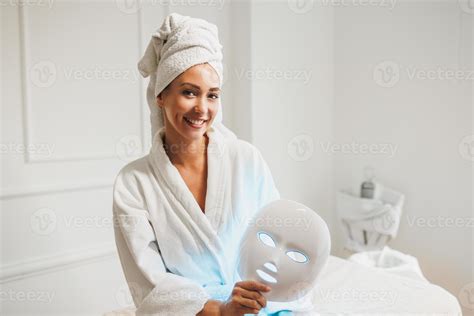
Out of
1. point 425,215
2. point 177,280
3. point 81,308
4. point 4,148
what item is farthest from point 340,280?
point 4,148

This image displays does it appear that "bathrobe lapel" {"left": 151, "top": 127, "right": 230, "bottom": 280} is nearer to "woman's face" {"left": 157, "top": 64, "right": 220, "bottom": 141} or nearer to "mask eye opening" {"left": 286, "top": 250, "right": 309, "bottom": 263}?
"woman's face" {"left": 157, "top": 64, "right": 220, "bottom": 141}

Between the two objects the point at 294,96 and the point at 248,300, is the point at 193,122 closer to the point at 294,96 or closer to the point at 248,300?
the point at 248,300

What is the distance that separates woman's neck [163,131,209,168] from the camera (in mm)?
1068

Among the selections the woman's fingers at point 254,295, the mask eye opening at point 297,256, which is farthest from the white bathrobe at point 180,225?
the mask eye opening at point 297,256

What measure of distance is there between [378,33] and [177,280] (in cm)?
180

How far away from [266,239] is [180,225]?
8.8 inches

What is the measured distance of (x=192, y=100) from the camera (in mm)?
978

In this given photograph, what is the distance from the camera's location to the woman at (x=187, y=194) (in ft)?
3.07

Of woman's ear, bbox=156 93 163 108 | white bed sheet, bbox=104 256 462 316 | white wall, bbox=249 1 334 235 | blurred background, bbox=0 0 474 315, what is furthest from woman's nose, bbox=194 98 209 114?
white wall, bbox=249 1 334 235

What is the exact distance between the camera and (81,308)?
5.46 feet

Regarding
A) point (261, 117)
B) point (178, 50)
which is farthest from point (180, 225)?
point (261, 117)

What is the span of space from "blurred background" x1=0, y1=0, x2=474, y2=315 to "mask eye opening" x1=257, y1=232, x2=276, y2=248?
0.98 meters

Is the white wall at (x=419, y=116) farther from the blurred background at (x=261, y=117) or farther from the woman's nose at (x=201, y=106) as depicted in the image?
the woman's nose at (x=201, y=106)

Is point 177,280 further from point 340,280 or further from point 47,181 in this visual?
point 47,181
